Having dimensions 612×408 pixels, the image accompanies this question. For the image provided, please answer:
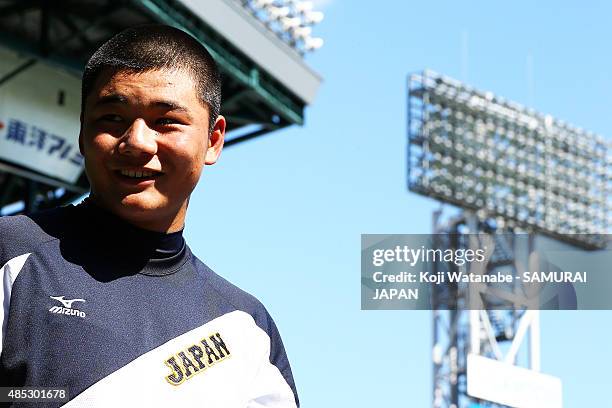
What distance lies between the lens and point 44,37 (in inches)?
813

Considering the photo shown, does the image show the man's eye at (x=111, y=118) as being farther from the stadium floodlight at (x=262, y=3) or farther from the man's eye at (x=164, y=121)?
the stadium floodlight at (x=262, y=3)

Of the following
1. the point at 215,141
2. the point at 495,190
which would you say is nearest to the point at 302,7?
the point at 495,190

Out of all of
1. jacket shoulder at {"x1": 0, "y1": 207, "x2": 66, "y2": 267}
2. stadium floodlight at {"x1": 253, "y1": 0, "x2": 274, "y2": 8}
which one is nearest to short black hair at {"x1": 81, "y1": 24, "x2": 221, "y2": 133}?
jacket shoulder at {"x1": 0, "y1": 207, "x2": 66, "y2": 267}

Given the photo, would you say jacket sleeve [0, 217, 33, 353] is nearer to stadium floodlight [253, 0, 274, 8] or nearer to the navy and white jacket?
the navy and white jacket

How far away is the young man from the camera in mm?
2271

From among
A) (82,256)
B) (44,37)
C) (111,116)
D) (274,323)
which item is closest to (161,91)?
(111,116)

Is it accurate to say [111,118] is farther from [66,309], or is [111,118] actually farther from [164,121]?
[66,309]

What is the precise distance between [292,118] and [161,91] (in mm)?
20967

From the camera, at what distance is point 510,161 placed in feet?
109

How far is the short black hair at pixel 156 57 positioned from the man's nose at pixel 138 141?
0.40 ft

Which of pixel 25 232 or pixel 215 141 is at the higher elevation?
pixel 215 141

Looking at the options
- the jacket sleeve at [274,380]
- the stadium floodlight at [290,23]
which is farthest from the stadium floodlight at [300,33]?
the jacket sleeve at [274,380]

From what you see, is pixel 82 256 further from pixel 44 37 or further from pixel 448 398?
pixel 448 398

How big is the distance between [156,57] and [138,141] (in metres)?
0.19
